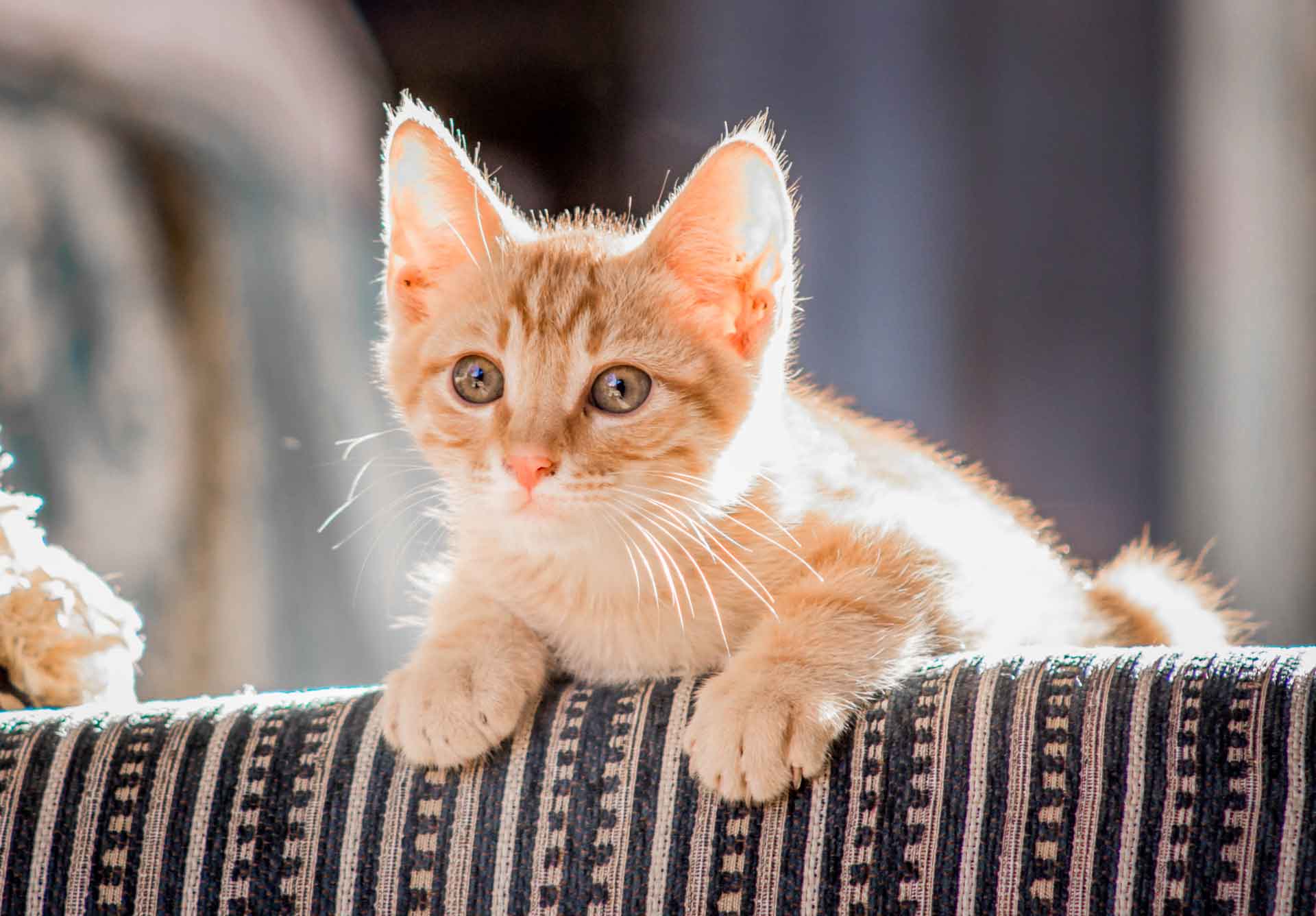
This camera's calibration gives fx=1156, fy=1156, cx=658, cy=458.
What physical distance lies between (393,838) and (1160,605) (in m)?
1.00

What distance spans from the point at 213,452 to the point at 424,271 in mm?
1022

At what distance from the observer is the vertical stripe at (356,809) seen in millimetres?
988

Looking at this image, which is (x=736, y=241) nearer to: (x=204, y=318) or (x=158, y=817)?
(x=158, y=817)

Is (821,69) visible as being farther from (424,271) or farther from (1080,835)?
(1080,835)

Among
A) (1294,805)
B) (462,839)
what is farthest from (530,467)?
(1294,805)

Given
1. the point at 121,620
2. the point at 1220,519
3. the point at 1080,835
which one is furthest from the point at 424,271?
the point at 1220,519

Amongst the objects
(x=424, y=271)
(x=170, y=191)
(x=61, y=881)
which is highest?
(x=170, y=191)

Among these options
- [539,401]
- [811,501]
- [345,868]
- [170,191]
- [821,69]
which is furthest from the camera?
[821,69]

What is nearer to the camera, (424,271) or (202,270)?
(424,271)

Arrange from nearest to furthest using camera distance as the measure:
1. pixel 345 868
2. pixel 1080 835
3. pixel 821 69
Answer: pixel 1080 835, pixel 345 868, pixel 821 69

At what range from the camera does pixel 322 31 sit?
92.2 inches

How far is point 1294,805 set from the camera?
798 mm

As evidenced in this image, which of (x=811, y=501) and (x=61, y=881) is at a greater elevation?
(x=811, y=501)

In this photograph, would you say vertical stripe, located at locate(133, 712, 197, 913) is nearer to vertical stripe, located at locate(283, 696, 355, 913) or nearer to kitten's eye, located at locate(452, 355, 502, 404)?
vertical stripe, located at locate(283, 696, 355, 913)
